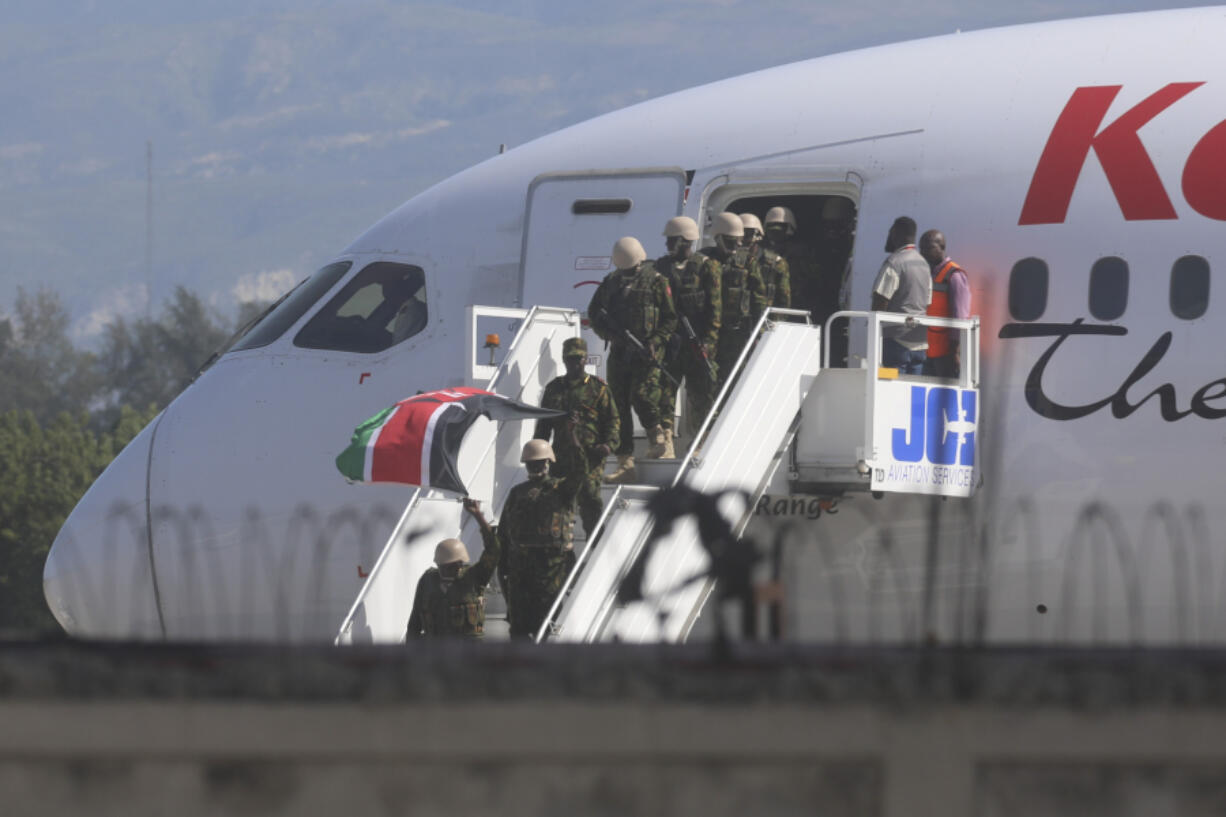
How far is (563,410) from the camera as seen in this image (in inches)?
488

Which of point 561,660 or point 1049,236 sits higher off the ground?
point 1049,236

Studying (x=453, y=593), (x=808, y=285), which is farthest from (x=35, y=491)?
(x=453, y=593)

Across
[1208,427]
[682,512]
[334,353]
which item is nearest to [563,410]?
[334,353]

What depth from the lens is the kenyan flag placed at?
12.2 m

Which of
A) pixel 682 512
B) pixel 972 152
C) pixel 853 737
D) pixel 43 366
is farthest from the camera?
pixel 43 366

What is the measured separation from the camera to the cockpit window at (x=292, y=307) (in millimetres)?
15039

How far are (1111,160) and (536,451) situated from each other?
4595 mm

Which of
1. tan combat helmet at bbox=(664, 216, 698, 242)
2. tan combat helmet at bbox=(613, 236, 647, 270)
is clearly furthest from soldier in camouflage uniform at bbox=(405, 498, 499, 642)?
tan combat helmet at bbox=(664, 216, 698, 242)

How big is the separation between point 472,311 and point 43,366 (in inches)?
7042

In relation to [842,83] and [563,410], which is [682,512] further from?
[842,83]

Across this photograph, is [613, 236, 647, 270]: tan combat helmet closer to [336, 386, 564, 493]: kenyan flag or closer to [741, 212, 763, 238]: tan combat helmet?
[741, 212, 763, 238]: tan combat helmet

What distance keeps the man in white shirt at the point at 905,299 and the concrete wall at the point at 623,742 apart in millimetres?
7209

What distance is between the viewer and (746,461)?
11.9 meters

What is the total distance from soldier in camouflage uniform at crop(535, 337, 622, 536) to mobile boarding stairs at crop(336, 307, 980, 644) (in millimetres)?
208
